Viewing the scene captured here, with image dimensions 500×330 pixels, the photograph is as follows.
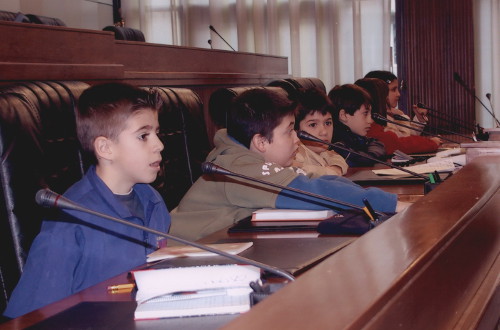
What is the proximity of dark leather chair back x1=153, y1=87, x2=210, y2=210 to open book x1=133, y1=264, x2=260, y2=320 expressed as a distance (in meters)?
1.42

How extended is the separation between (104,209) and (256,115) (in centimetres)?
83

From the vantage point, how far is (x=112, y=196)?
5.89 feet

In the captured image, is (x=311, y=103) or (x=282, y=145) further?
(x=311, y=103)

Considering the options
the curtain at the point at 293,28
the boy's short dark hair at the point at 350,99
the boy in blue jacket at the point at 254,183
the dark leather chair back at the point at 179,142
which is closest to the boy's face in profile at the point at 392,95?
the curtain at the point at 293,28

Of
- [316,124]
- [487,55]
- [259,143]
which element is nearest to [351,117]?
[316,124]

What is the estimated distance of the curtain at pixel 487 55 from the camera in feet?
23.4

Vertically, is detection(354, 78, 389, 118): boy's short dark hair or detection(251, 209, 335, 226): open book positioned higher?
detection(354, 78, 389, 118): boy's short dark hair

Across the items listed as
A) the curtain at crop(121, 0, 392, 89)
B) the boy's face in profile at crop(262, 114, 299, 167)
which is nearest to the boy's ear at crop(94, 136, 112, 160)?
the boy's face in profile at crop(262, 114, 299, 167)

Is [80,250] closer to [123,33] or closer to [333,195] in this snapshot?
[333,195]

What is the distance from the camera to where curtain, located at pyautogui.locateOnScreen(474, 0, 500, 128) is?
7133 millimetres

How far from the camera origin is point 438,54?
23.7 ft

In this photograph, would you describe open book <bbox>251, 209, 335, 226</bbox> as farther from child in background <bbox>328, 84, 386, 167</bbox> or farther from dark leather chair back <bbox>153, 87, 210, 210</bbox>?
child in background <bbox>328, 84, 386, 167</bbox>

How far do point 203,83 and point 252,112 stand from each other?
1910 mm

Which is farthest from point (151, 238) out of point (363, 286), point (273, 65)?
point (273, 65)
